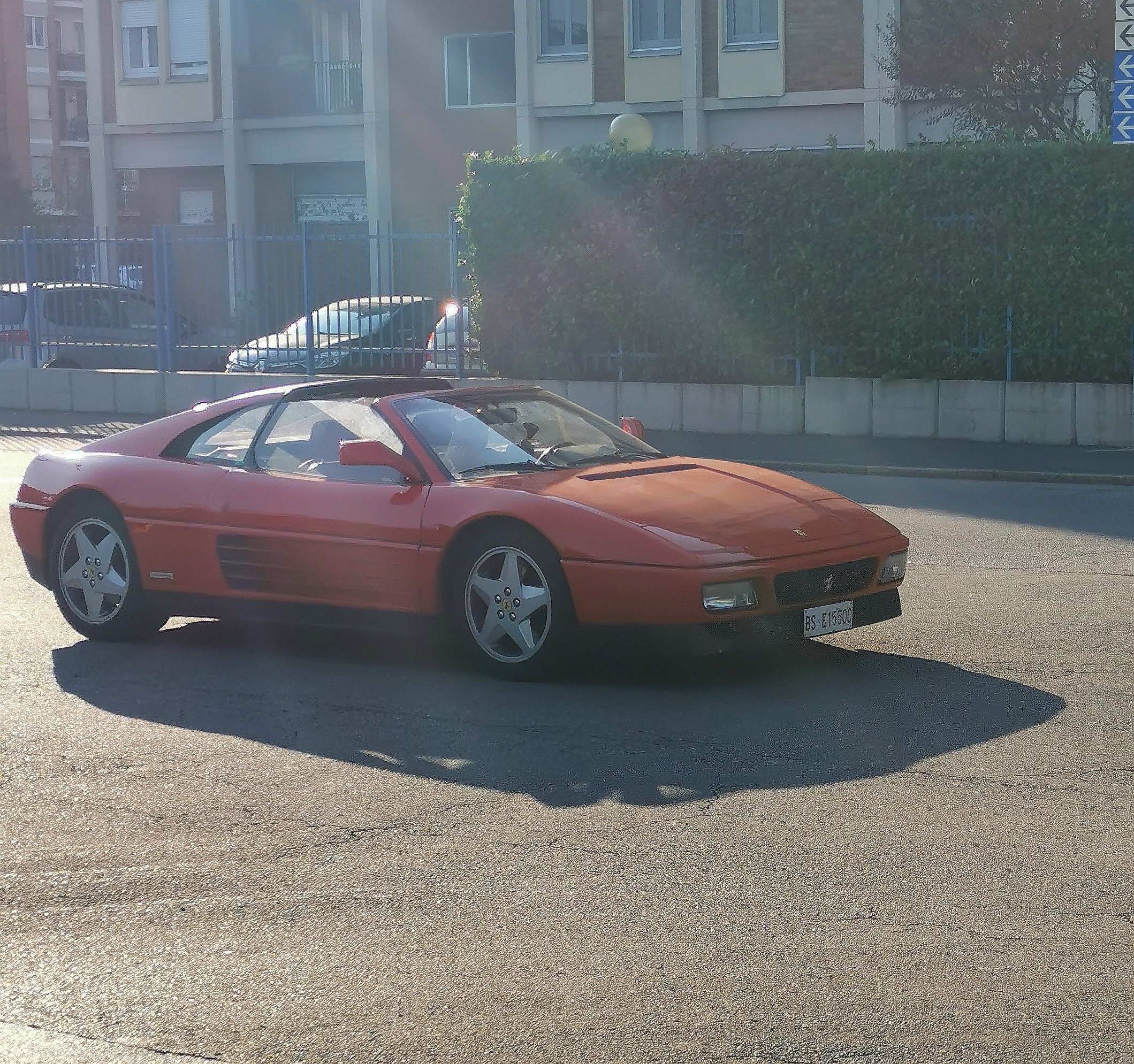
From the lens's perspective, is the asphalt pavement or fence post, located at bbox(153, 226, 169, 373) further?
fence post, located at bbox(153, 226, 169, 373)

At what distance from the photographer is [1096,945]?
459 centimetres

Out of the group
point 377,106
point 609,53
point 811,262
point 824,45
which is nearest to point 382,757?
point 811,262

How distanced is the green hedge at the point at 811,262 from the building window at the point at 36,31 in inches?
2448

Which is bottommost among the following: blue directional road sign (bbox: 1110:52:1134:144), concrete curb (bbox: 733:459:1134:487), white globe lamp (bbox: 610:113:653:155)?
concrete curb (bbox: 733:459:1134:487)

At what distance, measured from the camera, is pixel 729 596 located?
24.7 ft

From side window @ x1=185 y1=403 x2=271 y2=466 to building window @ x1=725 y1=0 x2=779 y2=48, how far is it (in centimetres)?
3051

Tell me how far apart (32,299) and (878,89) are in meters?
17.8

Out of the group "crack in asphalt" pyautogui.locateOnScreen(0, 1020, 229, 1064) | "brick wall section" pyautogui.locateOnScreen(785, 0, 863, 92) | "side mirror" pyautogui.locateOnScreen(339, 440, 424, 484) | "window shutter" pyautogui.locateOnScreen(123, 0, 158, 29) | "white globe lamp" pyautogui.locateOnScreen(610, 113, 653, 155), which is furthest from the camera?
"window shutter" pyautogui.locateOnScreen(123, 0, 158, 29)

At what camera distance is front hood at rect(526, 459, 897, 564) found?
25.2 ft

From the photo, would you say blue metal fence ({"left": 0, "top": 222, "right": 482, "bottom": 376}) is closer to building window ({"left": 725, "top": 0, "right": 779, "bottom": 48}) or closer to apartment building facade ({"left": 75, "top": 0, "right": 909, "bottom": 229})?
apartment building facade ({"left": 75, "top": 0, "right": 909, "bottom": 229})

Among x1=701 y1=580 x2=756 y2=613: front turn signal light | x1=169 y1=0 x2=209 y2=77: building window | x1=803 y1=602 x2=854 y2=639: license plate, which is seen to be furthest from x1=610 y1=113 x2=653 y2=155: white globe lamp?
x1=169 y1=0 x2=209 y2=77: building window

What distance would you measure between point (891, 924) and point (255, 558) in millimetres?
4636

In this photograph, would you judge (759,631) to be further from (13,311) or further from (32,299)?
(13,311)

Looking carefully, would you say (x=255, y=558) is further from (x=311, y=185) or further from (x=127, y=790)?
(x=311, y=185)
